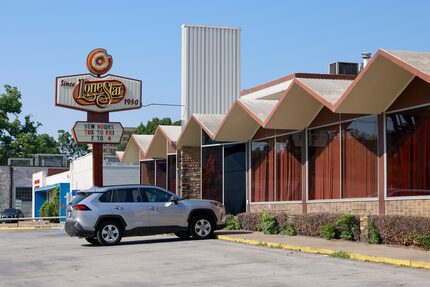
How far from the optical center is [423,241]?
1580cm

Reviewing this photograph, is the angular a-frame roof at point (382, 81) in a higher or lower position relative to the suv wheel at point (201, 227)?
higher

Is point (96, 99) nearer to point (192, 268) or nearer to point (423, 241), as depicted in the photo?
point (192, 268)

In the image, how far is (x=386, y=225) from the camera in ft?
56.5

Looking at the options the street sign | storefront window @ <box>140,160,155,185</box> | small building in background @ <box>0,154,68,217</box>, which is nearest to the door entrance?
the street sign

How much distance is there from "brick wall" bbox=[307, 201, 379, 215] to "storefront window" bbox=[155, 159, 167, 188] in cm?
1490

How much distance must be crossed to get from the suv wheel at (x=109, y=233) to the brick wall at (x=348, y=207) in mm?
5989

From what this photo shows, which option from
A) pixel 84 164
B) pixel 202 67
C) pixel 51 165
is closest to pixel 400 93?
pixel 202 67

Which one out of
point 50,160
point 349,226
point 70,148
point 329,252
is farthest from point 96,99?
point 70,148

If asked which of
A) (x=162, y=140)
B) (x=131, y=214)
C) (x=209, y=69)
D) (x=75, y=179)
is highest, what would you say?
(x=209, y=69)

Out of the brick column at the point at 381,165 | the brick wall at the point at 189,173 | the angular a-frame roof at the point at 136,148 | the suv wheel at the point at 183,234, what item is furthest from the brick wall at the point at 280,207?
the angular a-frame roof at the point at 136,148

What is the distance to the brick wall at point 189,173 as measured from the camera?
1260 inches

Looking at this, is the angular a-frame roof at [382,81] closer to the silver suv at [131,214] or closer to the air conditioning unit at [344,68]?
the silver suv at [131,214]

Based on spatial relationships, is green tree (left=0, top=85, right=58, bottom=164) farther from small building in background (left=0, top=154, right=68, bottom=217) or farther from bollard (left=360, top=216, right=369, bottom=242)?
bollard (left=360, top=216, right=369, bottom=242)

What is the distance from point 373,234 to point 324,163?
16.5 ft
